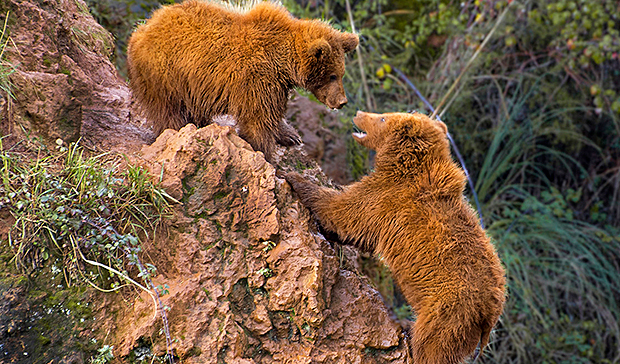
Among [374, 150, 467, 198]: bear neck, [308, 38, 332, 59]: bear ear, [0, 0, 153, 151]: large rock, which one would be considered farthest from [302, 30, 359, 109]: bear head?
[0, 0, 153, 151]: large rock

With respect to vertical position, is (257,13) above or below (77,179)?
above

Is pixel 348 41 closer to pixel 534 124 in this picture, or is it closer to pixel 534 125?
pixel 534 125

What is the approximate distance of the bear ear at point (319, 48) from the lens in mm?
3248

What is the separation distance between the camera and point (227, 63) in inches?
125

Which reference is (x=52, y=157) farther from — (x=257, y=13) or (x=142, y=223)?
(x=257, y=13)

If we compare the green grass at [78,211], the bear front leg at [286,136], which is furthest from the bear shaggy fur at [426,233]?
the green grass at [78,211]

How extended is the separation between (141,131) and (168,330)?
1.53 meters

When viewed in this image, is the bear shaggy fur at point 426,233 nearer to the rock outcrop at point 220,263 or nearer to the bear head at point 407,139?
the bear head at point 407,139

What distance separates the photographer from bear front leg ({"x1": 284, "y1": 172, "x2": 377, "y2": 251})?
3.28 m

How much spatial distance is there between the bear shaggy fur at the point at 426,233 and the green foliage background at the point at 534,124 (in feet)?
8.95

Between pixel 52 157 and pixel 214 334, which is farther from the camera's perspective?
pixel 52 157

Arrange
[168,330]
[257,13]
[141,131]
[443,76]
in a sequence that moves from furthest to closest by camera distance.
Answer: [443,76]
[141,131]
[257,13]
[168,330]

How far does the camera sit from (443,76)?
785cm

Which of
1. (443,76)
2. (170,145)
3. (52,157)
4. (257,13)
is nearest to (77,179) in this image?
(52,157)
